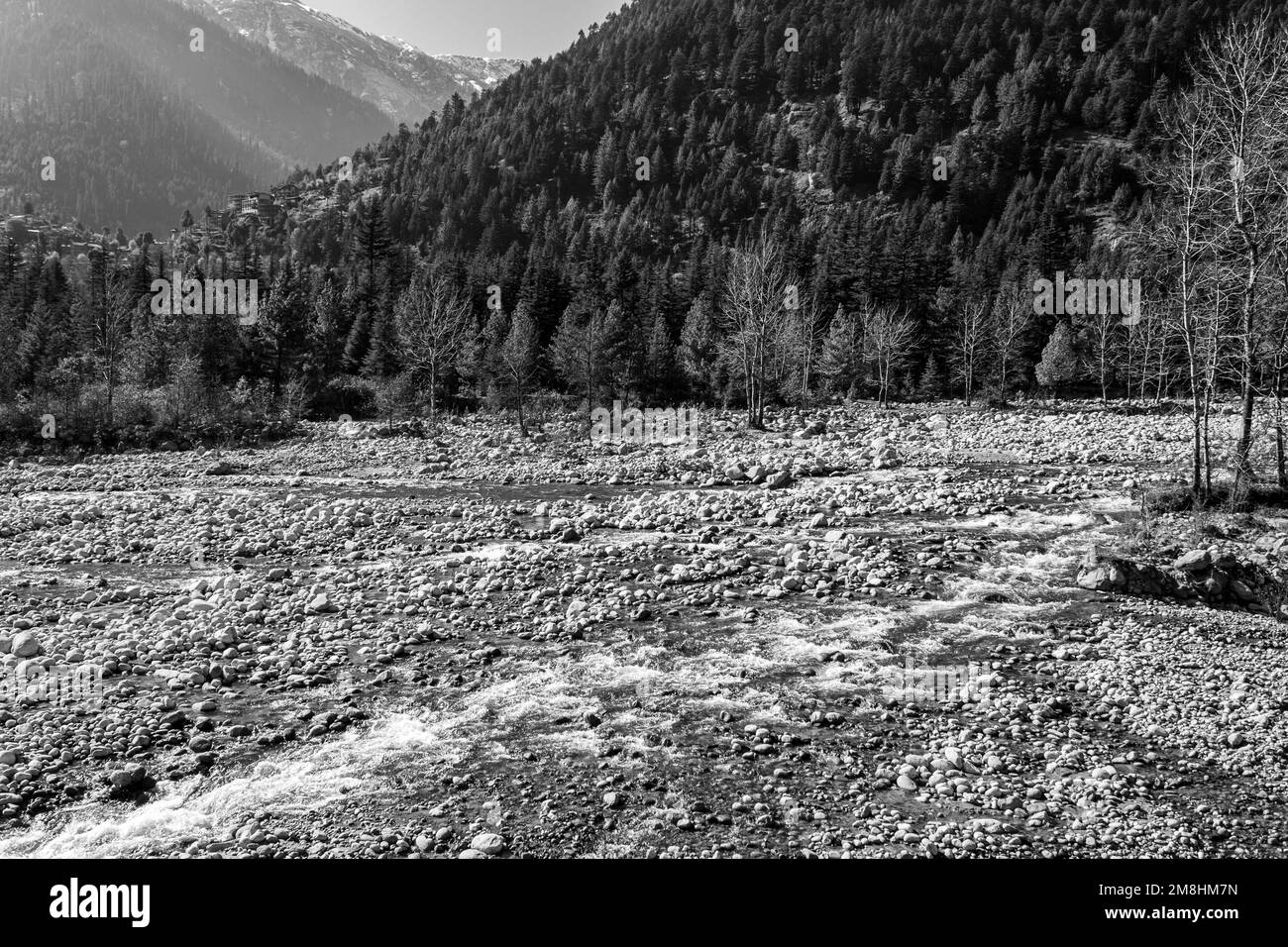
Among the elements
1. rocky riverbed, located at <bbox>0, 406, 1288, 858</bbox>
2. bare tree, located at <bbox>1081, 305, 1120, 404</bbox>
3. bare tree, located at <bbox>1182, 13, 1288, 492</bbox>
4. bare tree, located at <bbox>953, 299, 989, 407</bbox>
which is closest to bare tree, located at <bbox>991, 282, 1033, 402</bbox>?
bare tree, located at <bbox>953, 299, 989, 407</bbox>

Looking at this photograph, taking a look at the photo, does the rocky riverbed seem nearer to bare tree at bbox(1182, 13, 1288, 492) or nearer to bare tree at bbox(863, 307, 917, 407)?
bare tree at bbox(1182, 13, 1288, 492)

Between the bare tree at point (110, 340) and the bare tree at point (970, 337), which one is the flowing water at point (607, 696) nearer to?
the bare tree at point (110, 340)

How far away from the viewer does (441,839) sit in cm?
602

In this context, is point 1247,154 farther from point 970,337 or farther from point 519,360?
point 970,337

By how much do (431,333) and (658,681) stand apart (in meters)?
45.6

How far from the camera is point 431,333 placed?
50.7 meters

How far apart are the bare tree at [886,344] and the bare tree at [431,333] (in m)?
32.5

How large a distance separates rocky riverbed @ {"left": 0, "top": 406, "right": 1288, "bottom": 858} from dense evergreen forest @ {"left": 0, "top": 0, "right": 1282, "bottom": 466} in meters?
17.5

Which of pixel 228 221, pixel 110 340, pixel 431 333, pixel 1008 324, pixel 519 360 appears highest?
pixel 228 221

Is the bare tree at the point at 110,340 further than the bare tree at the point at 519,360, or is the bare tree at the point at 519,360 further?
the bare tree at the point at 519,360

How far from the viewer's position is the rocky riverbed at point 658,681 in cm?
630

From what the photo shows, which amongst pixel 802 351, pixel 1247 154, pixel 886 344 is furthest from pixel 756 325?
pixel 1247 154

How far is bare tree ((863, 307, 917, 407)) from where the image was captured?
58156 millimetres

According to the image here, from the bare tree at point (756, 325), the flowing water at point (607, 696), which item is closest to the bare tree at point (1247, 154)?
the flowing water at point (607, 696)
